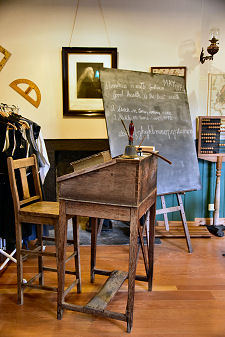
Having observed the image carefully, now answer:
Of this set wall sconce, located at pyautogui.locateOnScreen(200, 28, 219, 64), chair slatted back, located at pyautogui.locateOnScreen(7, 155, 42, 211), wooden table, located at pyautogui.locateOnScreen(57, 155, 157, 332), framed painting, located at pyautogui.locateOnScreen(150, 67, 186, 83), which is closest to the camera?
wooden table, located at pyautogui.locateOnScreen(57, 155, 157, 332)

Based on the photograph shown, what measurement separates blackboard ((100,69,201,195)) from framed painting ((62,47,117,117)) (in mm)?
727

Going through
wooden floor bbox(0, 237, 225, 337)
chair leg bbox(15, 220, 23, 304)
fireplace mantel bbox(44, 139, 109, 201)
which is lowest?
wooden floor bbox(0, 237, 225, 337)

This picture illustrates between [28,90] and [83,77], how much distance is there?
25.4 inches

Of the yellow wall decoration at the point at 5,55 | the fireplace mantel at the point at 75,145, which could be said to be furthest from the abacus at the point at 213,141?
the yellow wall decoration at the point at 5,55

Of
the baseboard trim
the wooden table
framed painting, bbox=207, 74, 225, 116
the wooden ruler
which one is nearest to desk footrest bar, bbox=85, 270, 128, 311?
the wooden table

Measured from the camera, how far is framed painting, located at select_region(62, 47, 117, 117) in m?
3.61

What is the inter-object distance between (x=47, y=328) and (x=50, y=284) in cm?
56

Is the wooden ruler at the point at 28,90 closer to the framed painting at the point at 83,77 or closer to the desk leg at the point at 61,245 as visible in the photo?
the framed painting at the point at 83,77

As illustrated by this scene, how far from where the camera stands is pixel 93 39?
11.8 ft

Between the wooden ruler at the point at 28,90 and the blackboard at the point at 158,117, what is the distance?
110 centimetres

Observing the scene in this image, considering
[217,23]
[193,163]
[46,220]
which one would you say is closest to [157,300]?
[46,220]

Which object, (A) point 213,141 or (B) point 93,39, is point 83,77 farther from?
(A) point 213,141

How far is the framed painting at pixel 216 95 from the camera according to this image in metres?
3.72

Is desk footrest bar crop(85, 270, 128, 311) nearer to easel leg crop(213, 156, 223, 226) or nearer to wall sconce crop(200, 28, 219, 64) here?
easel leg crop(213, 156, 223, 226)
